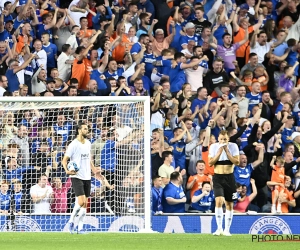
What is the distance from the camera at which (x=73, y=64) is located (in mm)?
19547

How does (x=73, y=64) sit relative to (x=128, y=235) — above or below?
above

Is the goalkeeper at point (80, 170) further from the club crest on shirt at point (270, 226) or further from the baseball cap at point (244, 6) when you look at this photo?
the baseball cap at point (244, 6)

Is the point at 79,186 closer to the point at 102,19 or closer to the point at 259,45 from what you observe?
the point at 102,19

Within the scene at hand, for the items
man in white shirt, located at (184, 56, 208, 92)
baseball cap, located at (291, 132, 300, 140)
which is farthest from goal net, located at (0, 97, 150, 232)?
baseball cap, located at (291, 132, 300, 140)

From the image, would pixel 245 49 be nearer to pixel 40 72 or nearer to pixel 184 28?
pixel 184 28

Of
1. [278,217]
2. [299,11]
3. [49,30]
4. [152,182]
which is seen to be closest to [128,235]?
[152,182]

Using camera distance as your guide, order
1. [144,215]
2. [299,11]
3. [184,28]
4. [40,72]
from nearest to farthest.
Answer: [144,215] < [40,72] < [184,28] < [299,11]

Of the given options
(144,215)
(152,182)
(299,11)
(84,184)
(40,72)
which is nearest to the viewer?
(84,184)

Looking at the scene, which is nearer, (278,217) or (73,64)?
(278,217)

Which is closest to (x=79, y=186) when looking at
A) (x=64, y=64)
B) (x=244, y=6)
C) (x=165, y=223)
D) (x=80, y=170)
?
(x=80, y=170)

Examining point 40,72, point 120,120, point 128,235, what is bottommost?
point 128,235

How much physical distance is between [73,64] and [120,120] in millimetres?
3057

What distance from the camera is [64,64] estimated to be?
19562 mm

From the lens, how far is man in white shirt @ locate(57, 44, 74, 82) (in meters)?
19.6
